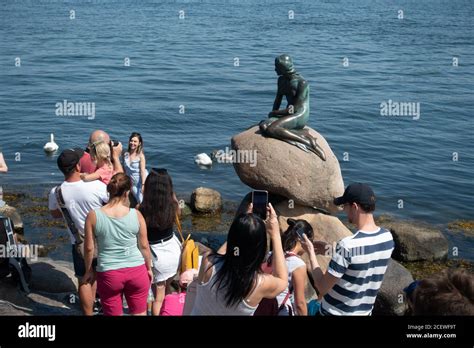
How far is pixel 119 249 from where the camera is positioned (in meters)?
7.03

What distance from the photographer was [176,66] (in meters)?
38.5

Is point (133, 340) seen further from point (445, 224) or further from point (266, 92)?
point (266, 92)

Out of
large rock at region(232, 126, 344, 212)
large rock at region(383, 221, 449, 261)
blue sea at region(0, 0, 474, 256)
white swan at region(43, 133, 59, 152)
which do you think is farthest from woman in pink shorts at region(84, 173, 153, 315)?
white swan at region(43, 133, 59, 152)

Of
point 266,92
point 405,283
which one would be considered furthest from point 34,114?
point 405,283

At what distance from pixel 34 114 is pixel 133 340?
2450cm

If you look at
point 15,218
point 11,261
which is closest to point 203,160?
point 15,218

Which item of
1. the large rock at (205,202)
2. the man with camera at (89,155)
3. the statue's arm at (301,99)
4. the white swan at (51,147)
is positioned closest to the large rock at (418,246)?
the statue's arm at (301,99)

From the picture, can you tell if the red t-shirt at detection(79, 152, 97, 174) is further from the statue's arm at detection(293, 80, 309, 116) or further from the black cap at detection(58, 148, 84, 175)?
the statue's arm at detection(293, 80, 309, 116)

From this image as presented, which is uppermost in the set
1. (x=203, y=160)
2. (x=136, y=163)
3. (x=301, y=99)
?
(x=301, y=99)

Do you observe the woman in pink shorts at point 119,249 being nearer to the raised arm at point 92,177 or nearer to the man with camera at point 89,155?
the raised arm at point 92,177

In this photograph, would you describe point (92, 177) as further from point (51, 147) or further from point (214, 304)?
point (51, 147)

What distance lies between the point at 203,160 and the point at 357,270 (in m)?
15.4

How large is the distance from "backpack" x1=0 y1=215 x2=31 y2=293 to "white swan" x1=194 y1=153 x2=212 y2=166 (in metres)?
12.1

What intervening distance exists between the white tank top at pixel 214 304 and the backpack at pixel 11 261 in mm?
4175
